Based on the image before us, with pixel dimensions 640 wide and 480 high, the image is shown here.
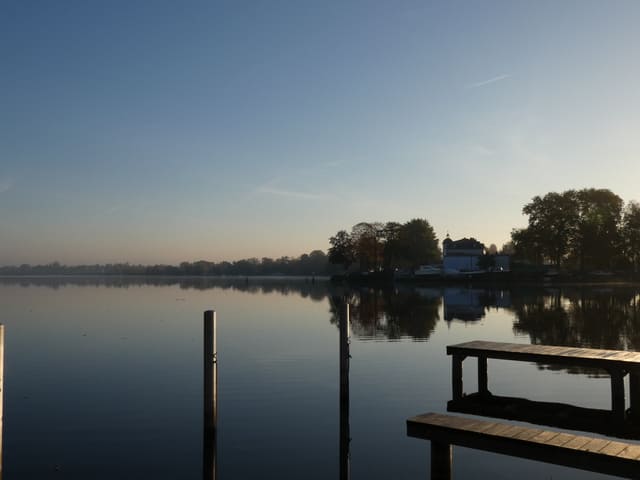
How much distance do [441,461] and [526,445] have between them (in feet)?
4.46

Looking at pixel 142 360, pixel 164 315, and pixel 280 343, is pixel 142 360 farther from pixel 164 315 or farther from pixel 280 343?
pixel 164 315

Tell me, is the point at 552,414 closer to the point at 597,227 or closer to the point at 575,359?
the point at 575,359

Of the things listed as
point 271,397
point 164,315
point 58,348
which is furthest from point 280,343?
point 164,315

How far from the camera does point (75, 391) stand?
20.8 metres

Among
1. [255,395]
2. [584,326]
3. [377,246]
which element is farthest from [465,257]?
[255,395]

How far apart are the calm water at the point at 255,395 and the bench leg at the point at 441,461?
3.83 metres

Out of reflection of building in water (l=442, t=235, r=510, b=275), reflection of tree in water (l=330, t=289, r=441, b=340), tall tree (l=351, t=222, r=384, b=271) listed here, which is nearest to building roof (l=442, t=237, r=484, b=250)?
reflection of building in water (l=442, t=235, r=510, b=275)

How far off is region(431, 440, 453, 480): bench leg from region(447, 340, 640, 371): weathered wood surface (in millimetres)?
3589

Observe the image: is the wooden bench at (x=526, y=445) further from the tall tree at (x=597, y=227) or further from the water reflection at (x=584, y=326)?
the tall tree at (x=597, y=227)

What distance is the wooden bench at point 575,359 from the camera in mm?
10852

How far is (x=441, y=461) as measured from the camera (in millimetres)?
8836

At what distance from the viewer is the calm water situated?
13094 mm

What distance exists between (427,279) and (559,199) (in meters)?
34.7

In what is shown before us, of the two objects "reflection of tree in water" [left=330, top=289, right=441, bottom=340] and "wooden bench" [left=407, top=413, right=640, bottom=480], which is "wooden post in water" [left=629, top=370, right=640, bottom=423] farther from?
"reflection of tree in water" [left=330, top=289, right=441, bottom=340]
